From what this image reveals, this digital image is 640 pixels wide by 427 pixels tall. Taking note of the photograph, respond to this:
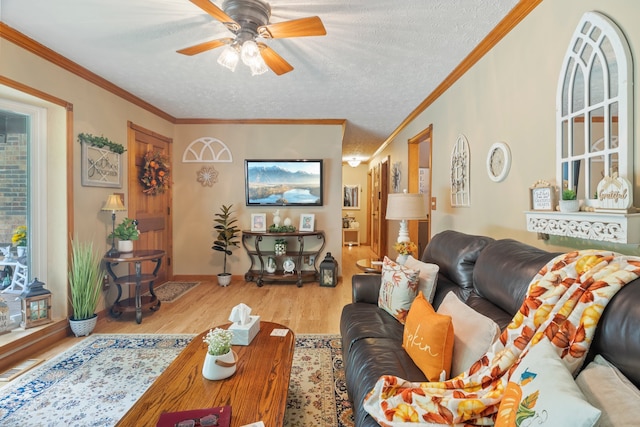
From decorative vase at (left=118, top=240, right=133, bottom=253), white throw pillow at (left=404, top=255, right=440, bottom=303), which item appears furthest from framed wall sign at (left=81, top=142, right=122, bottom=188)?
white throw pillow at (left=404, top=255, right=440, bottom=303)

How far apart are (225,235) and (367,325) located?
120 inches

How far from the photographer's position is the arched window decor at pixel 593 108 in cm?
130

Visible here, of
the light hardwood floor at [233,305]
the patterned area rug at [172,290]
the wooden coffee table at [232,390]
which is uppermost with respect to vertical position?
the wooden coffee table at [232,390]

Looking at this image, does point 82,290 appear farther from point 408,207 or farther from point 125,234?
point 408,207

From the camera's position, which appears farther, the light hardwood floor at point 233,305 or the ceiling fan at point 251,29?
the light hardwood floor at point 233,305

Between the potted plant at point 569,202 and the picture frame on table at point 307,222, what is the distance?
3.41 m

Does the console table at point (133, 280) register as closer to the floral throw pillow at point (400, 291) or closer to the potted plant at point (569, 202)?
the floral throw pillow at point (400, 291)

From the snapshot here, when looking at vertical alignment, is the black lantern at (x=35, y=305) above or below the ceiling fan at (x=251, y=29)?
below

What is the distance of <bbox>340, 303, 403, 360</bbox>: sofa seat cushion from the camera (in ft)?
5.90

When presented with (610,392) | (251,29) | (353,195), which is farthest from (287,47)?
(353,195)

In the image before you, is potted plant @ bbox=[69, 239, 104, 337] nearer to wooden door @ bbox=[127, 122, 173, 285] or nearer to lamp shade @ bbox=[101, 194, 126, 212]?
lamp shade @ bbox=[101, 194, 126, 212]

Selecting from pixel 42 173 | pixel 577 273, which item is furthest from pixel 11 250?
pixel 577 273

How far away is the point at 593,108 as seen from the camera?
146 centimetres

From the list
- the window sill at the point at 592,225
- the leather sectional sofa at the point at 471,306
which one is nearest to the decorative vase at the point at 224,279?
the leather sectional sofa at the point at 471,306
